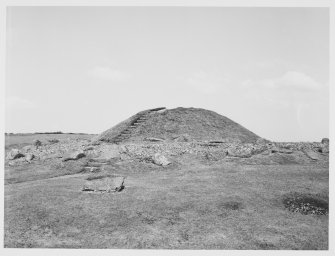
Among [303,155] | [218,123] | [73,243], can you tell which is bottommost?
[73,243]

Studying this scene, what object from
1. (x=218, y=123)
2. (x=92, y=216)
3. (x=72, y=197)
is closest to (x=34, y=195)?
(x=72, y=197)

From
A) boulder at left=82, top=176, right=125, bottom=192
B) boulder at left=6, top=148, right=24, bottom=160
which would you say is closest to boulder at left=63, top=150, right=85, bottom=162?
boulder at left=6, top=148, right=24, bottom=160

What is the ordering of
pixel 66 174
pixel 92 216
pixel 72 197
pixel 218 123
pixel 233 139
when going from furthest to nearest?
pixel 218 123 < pixel 233 139 < pixel 66 174 < pixel 72 197 < pixel 92 216

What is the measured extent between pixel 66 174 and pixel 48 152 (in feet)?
15.0

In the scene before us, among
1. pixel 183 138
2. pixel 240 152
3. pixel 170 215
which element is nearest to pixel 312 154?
pixel 240 152

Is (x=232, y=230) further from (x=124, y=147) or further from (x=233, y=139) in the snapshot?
(x=233, y=139)

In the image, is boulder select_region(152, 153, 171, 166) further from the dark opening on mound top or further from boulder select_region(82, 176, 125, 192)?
the dark opening on mound top

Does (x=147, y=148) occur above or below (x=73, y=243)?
above

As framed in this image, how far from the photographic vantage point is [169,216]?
8.50 metres

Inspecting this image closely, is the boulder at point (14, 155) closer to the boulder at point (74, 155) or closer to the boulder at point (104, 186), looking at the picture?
the boulder at point (74, 155)

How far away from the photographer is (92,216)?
846 cm

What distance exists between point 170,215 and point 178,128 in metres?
13.8

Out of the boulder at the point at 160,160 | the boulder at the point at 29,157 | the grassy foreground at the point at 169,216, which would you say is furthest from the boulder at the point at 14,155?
the boulder at the point at 160,160

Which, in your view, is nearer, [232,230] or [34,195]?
[232,230]
